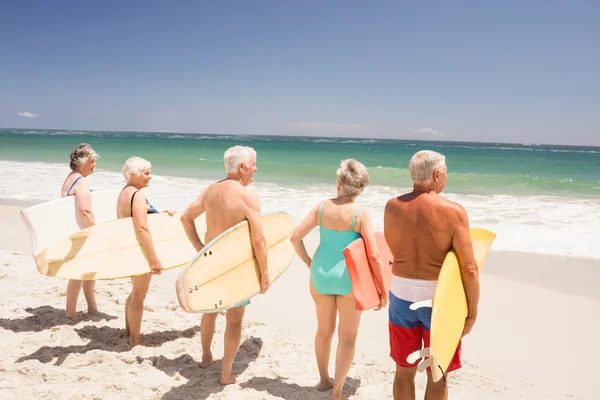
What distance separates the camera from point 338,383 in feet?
9.46

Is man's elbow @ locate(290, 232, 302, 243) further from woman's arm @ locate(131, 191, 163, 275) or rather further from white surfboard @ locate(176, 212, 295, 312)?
woman's arm @ locate(131, 191, 163, 275)

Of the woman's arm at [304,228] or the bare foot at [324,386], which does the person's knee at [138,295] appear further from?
the bare foot at [324,386]

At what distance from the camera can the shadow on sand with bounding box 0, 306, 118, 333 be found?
3.95 m

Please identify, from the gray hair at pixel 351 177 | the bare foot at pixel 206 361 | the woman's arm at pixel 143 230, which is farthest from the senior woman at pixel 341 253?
the woman's arm at pixel 143 230

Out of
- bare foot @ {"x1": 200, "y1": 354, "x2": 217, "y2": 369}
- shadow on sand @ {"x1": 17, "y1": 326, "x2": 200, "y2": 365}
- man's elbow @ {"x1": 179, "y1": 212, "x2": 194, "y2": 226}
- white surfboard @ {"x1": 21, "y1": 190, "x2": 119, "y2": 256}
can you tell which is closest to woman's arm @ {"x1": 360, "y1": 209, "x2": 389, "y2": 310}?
man's elbow @ {"x1": 179, "y1": 212, "x2": 194, "y2": 226}

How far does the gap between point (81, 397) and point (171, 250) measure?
1.33 m

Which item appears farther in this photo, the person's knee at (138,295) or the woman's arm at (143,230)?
the person's knee at (138,295)

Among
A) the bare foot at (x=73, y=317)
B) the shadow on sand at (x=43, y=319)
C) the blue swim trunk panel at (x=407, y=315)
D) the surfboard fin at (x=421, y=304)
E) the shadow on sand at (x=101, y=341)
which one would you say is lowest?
the shadow on sand at (x=101, y=341)

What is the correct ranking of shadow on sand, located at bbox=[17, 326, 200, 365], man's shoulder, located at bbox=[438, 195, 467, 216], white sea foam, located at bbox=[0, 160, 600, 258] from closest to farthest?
man's shoulder, located at bbox=[438, 195, 467, 216], shadow on sand, located at bbox=[17, 326, 200, 365], white sea foam, located at bbox=[0, 160, 600, 258]

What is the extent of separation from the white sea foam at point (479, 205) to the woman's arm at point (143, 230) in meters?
5.54

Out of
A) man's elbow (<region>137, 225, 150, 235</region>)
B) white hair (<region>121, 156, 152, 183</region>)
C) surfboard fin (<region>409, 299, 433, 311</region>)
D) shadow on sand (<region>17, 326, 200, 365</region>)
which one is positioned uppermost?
white hair (<region>121, 156, 152, 183</region>)

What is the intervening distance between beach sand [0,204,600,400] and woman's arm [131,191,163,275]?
2.61 ft

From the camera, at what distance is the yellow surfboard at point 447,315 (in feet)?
6.86

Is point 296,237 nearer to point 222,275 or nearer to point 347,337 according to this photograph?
point 222,275
